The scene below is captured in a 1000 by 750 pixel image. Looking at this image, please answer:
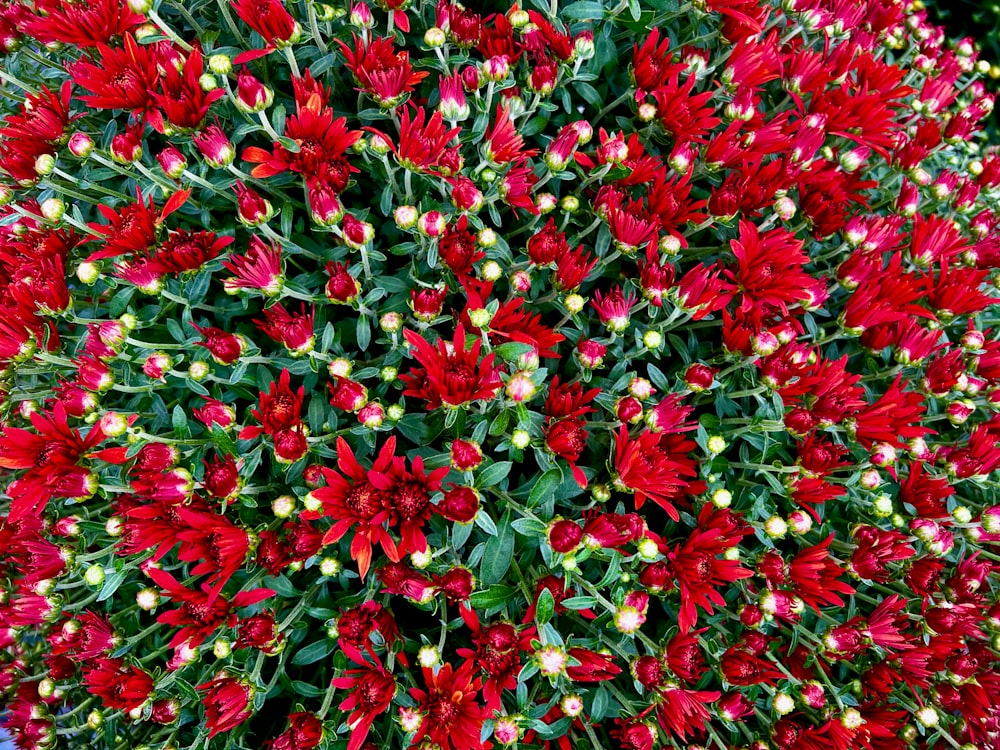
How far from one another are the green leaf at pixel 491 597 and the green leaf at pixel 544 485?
196mm

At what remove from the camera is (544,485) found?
1.26 metres

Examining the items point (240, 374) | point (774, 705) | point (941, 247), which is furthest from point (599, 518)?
point (941, 247)

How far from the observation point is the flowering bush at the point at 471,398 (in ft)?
4.20

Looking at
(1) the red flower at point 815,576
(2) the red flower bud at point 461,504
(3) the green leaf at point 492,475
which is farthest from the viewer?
(1) the red flower at point 815,576

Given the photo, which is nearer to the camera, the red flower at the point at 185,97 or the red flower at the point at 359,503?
the red flower at the point at 359,503

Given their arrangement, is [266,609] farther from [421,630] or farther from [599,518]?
[599,518]

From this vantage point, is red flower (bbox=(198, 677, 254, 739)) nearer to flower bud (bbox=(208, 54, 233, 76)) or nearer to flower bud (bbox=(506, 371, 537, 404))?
flower bud (bbox=(506, 371, 537, 404))

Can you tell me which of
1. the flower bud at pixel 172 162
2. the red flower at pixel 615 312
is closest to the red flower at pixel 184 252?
the flower bud at pixel 172 162

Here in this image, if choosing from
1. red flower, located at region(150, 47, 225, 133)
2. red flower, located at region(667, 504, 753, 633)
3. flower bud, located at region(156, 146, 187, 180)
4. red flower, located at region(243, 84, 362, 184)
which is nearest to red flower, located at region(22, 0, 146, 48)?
red flower, located at region(150, 47, 225, 133)

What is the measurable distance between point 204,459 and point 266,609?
1.20 feet

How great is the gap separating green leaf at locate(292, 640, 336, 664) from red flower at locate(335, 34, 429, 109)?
114 centimetres

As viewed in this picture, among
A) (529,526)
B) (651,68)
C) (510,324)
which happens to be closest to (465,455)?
(529,526)

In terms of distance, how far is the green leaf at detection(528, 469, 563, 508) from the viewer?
4.11 feet

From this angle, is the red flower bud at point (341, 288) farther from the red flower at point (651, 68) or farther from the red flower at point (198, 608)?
the red flower at point (651, 68)
